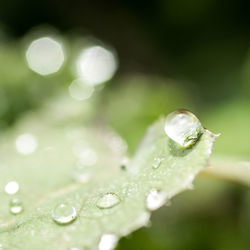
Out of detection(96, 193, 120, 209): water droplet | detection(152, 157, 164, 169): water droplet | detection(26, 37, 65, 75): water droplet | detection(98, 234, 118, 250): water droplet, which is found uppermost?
detection(26, 37, 65, 75): water droplet

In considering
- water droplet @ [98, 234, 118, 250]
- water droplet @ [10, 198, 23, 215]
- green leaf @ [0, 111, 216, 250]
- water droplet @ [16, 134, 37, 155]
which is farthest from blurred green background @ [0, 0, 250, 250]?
water droplet @ [98, 234, 118, 250]

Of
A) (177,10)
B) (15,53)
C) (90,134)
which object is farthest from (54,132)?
(177,10)

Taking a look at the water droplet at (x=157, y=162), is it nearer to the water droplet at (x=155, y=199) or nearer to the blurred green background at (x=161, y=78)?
the water droplet at (x=155, y=199)

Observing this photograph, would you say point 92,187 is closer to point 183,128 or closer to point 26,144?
point 183,128

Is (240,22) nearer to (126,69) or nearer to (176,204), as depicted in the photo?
(126,69)

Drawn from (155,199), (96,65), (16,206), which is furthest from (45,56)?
(155,199)

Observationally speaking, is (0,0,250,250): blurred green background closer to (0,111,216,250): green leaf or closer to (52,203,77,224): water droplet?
(0,111,216,250): green leaf
